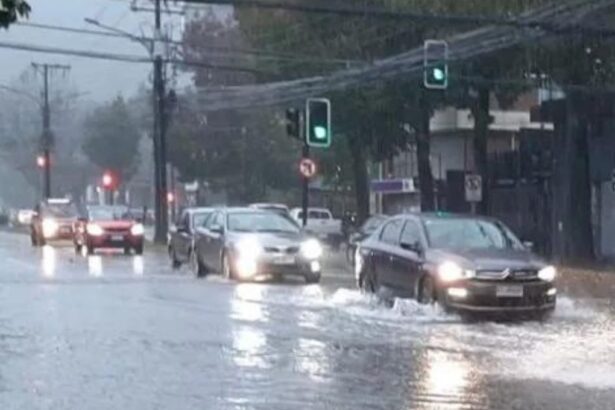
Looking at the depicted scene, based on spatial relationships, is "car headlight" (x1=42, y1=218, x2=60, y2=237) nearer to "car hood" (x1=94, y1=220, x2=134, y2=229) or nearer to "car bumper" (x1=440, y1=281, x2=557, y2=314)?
"car hood" (x1=94, y1=220, x2=134, y2=229)

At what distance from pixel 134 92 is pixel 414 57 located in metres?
86.3

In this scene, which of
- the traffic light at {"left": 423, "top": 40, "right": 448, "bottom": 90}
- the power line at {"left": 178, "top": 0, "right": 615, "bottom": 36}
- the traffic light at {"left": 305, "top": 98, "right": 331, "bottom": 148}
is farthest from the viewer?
the traffic light at {"left": 305, "top": 98, "right": 331, "bottom": 148}

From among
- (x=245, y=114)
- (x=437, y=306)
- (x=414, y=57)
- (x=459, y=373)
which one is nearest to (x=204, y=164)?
(x=245, y=114)

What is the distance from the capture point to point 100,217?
4753cm

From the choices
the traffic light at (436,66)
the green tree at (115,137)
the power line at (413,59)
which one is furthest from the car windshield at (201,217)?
the green tree at (115,137)

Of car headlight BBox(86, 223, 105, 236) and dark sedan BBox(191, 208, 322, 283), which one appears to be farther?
car headlight BBox(86, 223, 105, 236)

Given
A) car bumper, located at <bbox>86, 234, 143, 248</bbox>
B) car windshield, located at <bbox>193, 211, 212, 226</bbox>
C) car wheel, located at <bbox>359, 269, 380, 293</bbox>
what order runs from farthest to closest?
1. car bumper, located at <bbox>86, 234, 143, 248</bbox>
2. car windshield, located at <bbox>193, 211, 212, 226</bbox>
3. car wheel, located at <bbox>359, 269, 380, 293</bbox>

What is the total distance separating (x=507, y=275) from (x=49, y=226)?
36.9 metres

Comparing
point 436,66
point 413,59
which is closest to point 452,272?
point 436,66

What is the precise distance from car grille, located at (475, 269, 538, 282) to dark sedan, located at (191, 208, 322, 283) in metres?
9.39

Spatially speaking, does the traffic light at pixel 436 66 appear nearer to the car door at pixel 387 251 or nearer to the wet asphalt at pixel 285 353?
the wet asphalt at pixel 285 353

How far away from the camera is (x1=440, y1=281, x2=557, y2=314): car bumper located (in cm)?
2067

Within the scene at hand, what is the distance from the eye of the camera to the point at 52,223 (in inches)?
2194

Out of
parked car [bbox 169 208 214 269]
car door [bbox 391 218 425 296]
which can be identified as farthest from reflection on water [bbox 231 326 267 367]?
parked car [bbox 169 208 214 269]
